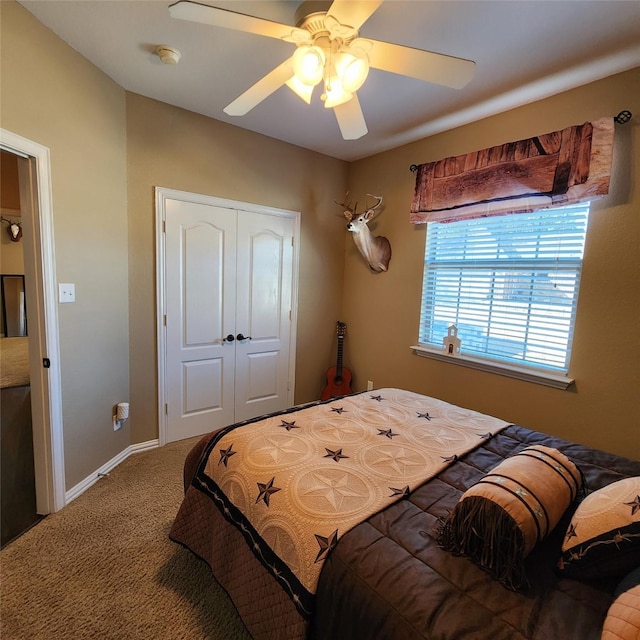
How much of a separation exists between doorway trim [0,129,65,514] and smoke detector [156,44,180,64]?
837 mm

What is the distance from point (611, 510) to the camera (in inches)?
36.2

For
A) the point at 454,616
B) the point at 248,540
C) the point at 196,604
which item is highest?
the point at 454,616

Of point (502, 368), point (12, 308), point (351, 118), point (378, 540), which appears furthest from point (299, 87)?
point (12, 308)

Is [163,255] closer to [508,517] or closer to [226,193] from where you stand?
[226,193]

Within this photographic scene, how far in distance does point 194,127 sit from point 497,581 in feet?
10.6

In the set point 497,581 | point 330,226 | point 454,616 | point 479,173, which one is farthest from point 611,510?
point 330,226

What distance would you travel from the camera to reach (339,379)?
3.76 m

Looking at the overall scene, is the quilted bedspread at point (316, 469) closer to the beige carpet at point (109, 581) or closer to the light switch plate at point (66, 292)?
the beige carpet at point (109, 581)

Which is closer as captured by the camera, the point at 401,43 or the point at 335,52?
the point at 335,52

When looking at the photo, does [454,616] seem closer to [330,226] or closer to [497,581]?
[497,581]

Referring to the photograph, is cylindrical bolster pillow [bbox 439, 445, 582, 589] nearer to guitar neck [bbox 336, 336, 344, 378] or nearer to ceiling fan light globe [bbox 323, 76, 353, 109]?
ceiling fan light globe [bbox 323, 76, 353, 109]

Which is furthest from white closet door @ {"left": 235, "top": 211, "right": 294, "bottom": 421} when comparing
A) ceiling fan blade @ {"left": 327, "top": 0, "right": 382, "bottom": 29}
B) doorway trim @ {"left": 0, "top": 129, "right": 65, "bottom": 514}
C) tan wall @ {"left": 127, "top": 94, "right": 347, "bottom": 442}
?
ceiling fan blade @ {"left": 327, "top": 0, "right": 382, "bottom": 29}

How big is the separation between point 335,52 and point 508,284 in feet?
6.50

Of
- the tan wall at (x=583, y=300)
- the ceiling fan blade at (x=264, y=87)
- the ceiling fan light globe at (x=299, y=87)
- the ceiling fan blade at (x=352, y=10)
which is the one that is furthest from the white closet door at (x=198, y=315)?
the ceiling fan blade at (x=352, y=10)
